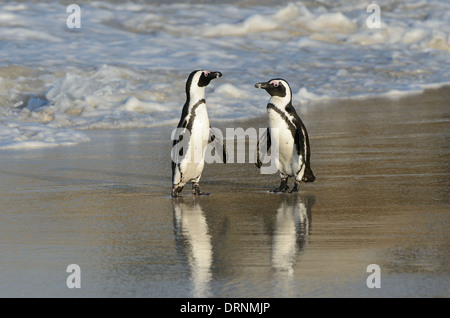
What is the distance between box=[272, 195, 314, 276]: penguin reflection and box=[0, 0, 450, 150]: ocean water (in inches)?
172

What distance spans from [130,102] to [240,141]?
152 inches

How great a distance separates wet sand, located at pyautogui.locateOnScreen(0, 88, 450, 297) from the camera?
3.74 meters

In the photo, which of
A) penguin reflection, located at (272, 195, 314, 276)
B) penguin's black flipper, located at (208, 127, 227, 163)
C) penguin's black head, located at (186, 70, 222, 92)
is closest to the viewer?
penguin reflection, located at (272, 195, 314, 276)

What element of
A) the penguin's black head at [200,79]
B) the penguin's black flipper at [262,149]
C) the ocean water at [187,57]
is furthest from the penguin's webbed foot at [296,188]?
the ocean water at [187,57]

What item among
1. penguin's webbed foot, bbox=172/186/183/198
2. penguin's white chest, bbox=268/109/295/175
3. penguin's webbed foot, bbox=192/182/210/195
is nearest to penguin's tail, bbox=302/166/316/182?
penguin's white chest, bbox=268/109/295/175

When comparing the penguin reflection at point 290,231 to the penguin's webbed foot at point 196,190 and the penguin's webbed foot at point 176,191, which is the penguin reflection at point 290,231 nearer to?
the penguin's webbed foot at point 196,190

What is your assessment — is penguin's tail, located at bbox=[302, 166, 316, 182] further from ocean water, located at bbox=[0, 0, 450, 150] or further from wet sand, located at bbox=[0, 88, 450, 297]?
ocean water, located at bbox=[0, 0, 450, 150]

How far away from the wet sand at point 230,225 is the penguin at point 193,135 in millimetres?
221

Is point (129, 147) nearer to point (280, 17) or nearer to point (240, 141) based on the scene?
point (240, 141)

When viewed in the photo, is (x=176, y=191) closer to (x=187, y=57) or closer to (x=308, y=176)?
(x=308, y=176)

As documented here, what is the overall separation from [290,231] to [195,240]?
1.83 ft

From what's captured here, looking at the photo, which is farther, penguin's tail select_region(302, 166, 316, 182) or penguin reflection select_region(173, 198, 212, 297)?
penguin's tail select_region(302, 166, 316, 182)

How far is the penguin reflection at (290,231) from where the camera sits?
405 centimetres
